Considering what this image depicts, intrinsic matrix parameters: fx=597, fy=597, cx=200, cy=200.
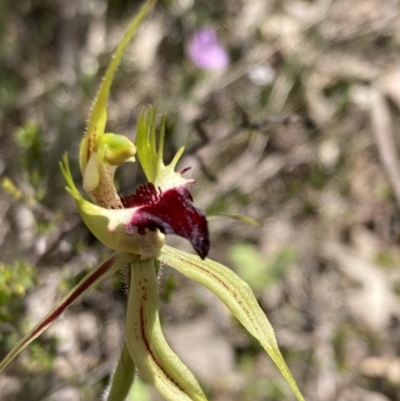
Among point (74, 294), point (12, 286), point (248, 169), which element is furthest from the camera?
point (248, 169)

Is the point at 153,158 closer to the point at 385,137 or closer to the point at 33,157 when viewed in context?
the point at 33,157

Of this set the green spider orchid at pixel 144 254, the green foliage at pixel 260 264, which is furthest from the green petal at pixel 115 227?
the green foliage at pixel 260 264

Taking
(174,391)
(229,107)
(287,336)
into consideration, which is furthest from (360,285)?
(174,391)

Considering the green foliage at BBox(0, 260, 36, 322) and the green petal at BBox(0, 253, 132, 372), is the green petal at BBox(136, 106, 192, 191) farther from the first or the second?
the green foliage at BBox(0, 260, 36, 322)

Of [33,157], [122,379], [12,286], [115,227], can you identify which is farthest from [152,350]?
[33,157]

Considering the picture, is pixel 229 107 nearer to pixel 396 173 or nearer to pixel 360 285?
pixel 396 173
